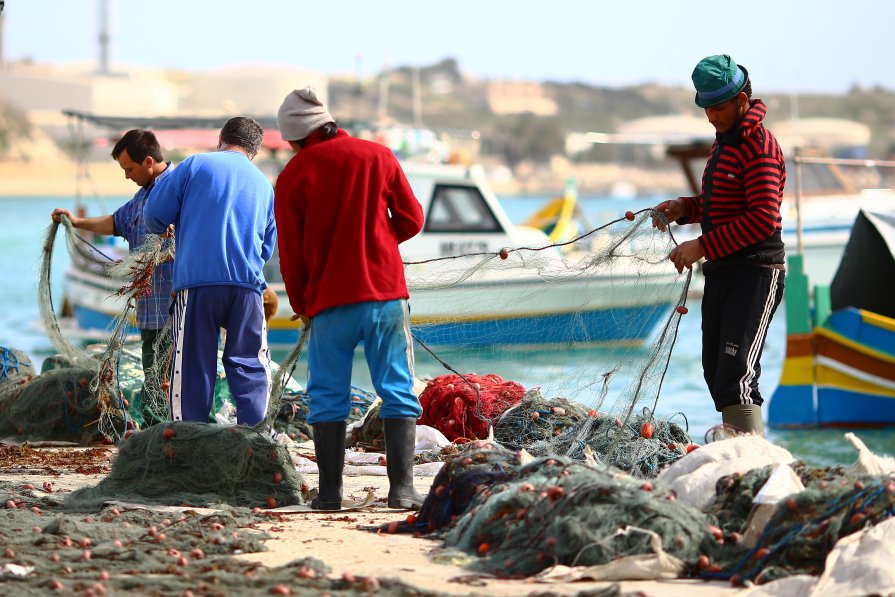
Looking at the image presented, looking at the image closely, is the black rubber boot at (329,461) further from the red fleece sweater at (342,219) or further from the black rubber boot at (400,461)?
the red fleece sweater at (342,219)

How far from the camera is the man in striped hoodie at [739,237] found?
5.08m

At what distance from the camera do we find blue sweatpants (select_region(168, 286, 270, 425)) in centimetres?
586

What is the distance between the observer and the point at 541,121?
12950cm

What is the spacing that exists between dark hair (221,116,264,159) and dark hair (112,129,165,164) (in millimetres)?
657

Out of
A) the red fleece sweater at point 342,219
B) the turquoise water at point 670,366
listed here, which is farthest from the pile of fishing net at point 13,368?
the red fleece sweater at point 342,219

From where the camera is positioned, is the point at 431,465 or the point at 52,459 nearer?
the point at 431,465

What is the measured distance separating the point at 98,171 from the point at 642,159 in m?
66.9

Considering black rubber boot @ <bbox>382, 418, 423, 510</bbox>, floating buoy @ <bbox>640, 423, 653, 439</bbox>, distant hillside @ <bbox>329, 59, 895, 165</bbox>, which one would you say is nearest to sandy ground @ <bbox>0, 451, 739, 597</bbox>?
black rubber boot @ <bbox>382, 418, 423, 510</bbox>

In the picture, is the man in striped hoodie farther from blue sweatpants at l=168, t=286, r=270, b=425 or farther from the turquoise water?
blue sweatpants at l=168, t=286, r=270, b=425

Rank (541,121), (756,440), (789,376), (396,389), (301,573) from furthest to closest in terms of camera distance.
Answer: (541,121) < (789,376) < (396,389) < (756,440) < (301,573)

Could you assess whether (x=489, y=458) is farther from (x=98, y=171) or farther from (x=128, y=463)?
(x=98, y=171)

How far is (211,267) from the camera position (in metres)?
5.84

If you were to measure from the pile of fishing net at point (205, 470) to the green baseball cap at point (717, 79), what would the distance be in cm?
232

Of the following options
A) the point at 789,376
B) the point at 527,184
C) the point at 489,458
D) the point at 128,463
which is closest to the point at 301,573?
the point at 489,458
